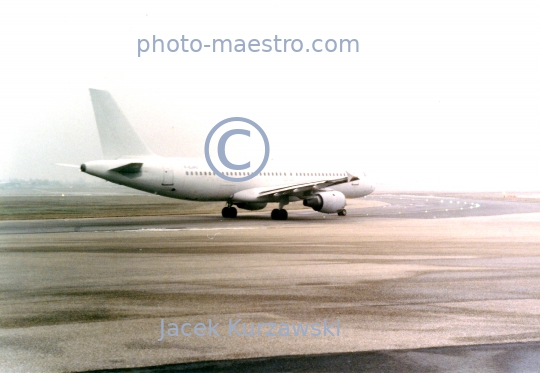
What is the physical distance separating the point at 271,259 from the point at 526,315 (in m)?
8.04

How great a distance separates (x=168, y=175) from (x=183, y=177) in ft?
3.40

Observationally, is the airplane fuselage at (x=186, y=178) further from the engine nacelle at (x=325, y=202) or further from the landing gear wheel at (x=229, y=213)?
the engine nacelle at (x=325, y=202)

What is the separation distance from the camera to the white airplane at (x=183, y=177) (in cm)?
3412

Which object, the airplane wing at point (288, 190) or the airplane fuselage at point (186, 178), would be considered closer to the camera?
the airplane fuselage at point (186, 178)

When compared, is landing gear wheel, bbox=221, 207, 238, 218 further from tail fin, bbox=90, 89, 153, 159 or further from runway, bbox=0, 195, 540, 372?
runway, bbox=0, 195, 540, 372

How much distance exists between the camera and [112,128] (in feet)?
113

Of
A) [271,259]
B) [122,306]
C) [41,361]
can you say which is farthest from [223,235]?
[41,361]

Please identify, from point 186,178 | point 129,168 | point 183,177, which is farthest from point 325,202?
point 129,168

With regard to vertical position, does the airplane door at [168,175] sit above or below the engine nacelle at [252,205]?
above

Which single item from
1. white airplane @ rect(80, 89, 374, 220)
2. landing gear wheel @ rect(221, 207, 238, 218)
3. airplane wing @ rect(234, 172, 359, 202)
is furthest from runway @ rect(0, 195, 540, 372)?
landing gear wheel @ rect(221, 207, 238, 218)

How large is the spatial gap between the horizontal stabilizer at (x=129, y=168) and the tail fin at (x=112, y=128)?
1.17m

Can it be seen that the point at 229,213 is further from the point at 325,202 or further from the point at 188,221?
the point at 325,202

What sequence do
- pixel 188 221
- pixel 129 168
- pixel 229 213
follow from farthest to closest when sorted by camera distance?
pixel 229 213 < pixel 188 221 < pixel 129 168

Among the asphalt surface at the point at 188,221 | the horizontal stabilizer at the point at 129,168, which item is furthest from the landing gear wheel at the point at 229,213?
the horizontal stabilizer at the point at 129,168
